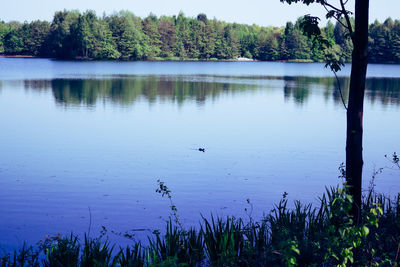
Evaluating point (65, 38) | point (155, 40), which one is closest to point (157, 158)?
point (65, 38)

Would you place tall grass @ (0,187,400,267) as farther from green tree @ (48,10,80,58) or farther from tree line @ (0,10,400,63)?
green tree @ (48,10,80,58)

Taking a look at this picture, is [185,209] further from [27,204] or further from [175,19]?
[175,19]

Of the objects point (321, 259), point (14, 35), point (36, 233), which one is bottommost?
point (36, 233)

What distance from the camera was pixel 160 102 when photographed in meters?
34.7

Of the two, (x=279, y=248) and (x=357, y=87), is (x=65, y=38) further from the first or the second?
(x=279, y=248)

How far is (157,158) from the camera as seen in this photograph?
54.4ft

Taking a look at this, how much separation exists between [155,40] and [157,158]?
134027mm

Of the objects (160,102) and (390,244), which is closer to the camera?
(390,244)

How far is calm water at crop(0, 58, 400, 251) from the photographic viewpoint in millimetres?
11031

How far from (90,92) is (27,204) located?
98.5 feet

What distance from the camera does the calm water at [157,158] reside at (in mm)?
Answer: 11031

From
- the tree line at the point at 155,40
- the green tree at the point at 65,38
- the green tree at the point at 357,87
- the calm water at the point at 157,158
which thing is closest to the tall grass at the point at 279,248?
the green tree at the point at 357,87

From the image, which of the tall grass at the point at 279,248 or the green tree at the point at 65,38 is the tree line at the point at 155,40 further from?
the tall grass at the point at 279,248

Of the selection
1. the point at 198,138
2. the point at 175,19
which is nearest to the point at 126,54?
the point at 175,19
